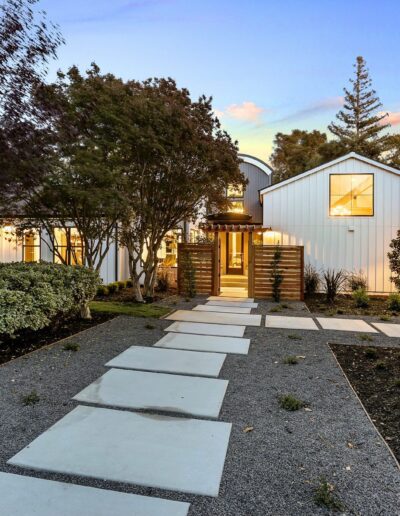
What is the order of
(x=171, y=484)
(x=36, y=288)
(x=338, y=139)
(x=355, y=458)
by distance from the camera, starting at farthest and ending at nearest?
(x=338, y=139)
(x=36, y=288)
(x=355, y=458)
(x=171, y=484)

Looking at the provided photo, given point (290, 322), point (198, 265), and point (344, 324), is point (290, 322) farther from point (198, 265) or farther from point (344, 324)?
point (198, 265)

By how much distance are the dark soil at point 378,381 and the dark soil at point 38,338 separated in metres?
4.86

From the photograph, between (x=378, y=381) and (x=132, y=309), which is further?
(x=132, y=309)

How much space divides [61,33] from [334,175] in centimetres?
1059

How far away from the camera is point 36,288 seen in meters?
5.76

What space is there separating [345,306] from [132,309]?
6364mm

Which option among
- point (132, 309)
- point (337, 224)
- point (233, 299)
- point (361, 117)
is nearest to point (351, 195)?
point (337, 224)

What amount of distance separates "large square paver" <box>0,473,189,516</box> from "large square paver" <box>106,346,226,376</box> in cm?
245

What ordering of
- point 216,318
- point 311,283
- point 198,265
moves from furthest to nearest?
1. point 198,265
2. point 311,283
3. point 216,318

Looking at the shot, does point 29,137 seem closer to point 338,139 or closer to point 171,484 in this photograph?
point 171,484

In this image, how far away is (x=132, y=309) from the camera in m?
9.34

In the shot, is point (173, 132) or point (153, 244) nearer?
point (173, 132)

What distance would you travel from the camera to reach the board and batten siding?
42.7 feet

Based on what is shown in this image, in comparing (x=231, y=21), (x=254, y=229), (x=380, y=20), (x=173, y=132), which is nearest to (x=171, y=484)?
(x=173, y=132)
